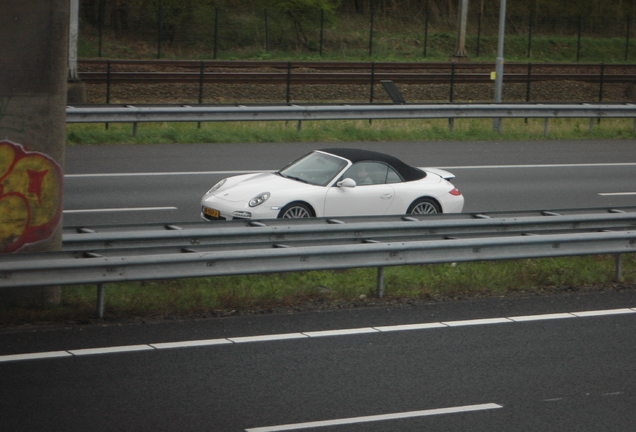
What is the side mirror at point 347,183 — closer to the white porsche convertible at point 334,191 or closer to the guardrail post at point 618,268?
the white porsche convertible at point 334,191

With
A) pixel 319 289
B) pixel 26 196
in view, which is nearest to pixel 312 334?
pixel 319 289

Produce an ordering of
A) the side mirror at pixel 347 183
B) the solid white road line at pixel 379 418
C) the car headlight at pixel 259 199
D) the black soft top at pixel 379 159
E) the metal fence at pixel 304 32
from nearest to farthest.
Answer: the solid white road line at pixel 379 418 → the car headlight at pixel 259 199 → the side mirror at pixel 347 183 → the black soft top at pixel 379 159 → the metal fence at pixel 304 32

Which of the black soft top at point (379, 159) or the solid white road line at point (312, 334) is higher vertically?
the black soft top at point (379, 159)

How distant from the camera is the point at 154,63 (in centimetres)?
3250

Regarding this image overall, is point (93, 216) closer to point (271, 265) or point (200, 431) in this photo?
point (271, 265)

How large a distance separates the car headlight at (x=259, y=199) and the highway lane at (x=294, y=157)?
5.01ft

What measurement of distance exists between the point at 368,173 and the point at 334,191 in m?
0.76

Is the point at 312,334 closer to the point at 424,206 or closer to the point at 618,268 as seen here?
the point at 618,268

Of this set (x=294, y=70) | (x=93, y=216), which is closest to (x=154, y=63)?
(x=294, y=70)

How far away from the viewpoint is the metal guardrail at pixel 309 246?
25.4 feet

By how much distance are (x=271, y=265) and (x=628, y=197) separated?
32.3 feet

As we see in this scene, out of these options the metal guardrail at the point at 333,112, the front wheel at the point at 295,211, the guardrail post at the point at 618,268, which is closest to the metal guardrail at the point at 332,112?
the metal guardrail at the point at 333,112

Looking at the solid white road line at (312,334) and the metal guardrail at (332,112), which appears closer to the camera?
the solid white road line at (312,334)

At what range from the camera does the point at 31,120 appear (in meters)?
8.02
